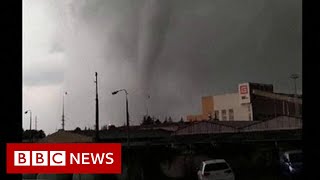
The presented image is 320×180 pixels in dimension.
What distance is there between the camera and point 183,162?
43.6 m

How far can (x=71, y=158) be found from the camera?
11.7m

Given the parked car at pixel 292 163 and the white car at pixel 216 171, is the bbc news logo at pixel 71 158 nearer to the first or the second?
the white car at pixel 216 171

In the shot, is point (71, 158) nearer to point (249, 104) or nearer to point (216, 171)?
point (216, 171)

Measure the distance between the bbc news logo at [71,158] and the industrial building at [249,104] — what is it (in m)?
110

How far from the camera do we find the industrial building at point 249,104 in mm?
124125

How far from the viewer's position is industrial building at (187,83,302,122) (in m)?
124

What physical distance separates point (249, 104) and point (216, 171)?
104m

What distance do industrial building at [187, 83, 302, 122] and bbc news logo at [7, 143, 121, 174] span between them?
362 feet

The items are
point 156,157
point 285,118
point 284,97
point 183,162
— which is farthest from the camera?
point 284,97

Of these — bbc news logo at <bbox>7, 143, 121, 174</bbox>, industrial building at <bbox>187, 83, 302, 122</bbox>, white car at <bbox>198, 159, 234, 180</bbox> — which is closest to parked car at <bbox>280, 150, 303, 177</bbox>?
white car at <bbox>198, 159, 234, 180</bbox>

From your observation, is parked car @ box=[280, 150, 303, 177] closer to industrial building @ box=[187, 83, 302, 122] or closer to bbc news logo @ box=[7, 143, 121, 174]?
bbc news logo @ box=[7, 143, 121, 174]
